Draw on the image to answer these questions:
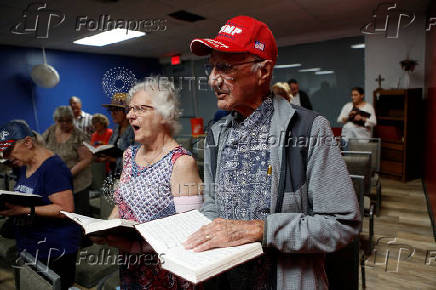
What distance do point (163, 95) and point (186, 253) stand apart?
2.18 feet

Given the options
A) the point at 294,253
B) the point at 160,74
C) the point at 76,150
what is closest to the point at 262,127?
the point at 294,253

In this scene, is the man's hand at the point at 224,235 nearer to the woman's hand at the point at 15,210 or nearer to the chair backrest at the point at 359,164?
the woman's hand at the point at 15,210

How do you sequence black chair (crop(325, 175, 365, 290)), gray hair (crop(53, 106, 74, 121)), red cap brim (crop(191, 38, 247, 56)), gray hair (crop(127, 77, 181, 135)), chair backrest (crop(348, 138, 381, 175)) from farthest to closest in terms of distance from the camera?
chair backrest (crop(348, 138, 381, 175)) → gray hair (crop(53, 106, 74, 121)) → black chair (crop(325, 175, 365, 290)) → gray hair (crop(127, 77, 181, 135)) → red cap brim (crop(191, 38, 247, 56))

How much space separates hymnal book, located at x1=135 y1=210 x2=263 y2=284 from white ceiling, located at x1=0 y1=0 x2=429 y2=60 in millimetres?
2075

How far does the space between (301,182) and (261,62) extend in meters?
0.37

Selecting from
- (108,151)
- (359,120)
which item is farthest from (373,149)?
(108,151)

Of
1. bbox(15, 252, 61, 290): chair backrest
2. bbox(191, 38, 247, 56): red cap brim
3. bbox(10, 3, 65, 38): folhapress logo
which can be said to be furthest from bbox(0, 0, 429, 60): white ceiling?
bbox(15, 252, 61, 290): chair backrest

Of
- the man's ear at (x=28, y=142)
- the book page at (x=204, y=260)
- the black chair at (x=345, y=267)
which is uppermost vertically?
the man's ear at (x=28, y=142)

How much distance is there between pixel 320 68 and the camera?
6.50 metres

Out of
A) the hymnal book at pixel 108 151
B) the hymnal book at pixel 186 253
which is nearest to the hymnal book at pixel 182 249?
the hymnal book at pixel 186 253

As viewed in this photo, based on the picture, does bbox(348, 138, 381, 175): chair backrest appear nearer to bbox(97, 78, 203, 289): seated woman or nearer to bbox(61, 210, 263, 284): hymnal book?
bbox(97, 78, 203, 289): seated woman

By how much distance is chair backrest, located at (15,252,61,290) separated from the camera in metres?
0.98

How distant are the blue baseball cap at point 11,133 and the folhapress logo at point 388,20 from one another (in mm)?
4867

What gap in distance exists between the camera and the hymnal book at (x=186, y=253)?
627mm
